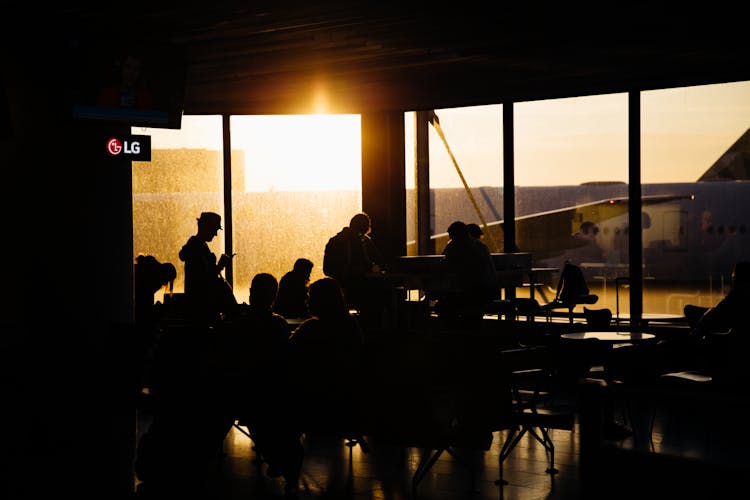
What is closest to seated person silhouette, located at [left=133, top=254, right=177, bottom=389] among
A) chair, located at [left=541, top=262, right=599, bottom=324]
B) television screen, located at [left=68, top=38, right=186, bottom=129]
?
television screen, located at [left=68, top=38, right=186, bottom=129]

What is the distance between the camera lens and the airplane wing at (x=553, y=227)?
1312 cm

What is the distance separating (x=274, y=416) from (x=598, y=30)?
413cm

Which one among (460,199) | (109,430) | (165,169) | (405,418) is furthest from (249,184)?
(405,418)

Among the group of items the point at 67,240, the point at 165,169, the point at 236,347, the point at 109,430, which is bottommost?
the point at 109,430

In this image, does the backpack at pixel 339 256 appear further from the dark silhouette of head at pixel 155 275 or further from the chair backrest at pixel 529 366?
the chair backrest at pixel 529 366

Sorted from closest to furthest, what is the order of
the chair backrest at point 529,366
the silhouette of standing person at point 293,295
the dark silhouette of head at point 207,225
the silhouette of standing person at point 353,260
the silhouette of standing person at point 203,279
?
1. the chair backrest at point 529,366
2. the silhouette of standing person at point 203,279
3. the dark silhouette of head at point 207,225
4. the silhouette of standing person at point 293,295
5. the silhouette of standing person at point 353,260

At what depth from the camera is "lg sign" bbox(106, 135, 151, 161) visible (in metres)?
7.84

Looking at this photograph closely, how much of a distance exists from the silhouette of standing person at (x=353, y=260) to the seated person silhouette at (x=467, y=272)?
98 centimetres

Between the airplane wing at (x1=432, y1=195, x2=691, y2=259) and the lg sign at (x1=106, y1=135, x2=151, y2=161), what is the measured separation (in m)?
6.60

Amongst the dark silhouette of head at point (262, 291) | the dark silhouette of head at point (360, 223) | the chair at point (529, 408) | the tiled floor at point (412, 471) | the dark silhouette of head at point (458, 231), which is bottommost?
the tiled floor at point (412, 471)

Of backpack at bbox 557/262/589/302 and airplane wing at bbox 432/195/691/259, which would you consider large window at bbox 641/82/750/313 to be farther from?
backpack at bbox 557/262/589/302

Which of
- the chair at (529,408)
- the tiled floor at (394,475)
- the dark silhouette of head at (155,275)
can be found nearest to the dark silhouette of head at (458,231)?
the chair at (529,408)

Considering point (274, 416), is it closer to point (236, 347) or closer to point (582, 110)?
point (236, 347)

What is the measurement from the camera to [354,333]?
677 cm
